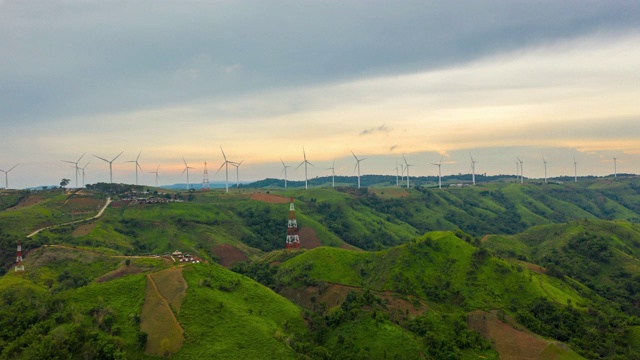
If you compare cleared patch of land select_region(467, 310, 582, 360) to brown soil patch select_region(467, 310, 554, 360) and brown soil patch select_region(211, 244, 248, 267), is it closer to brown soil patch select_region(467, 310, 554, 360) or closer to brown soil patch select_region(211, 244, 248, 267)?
brown soil patch select_region(467, 310, 554, 360)

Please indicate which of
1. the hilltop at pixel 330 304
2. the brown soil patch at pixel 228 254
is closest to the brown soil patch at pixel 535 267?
the hilltop at pixel 330 304

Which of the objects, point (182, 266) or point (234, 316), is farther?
point (182, 266)

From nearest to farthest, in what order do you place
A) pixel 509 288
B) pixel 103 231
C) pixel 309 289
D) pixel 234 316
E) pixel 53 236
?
pixel 234 316
pixel 509 288
pixel 309 289
pixel 53 236
pixel 103 231

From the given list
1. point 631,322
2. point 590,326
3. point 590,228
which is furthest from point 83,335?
point 590,228

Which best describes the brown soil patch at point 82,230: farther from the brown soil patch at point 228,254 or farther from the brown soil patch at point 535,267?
the brown soil patch at point 535,267

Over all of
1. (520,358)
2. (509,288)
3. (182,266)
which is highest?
(182,266)

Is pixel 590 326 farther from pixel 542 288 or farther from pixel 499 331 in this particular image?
pixel 499 331

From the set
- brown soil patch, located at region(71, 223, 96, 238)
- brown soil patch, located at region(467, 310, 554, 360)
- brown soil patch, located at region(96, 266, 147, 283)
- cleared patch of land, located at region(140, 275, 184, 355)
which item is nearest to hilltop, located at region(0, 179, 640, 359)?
cleared patch of land, located at region(140, 275, 184, 355)
